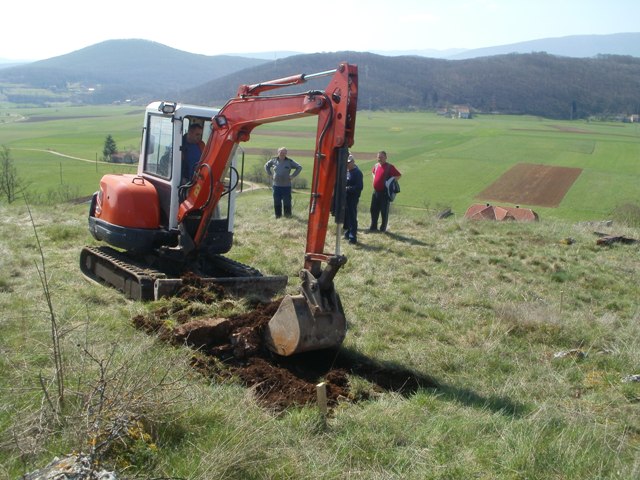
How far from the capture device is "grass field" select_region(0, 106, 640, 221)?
42781 mm

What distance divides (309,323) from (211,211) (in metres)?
3.00

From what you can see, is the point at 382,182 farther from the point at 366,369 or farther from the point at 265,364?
the point at 265,364

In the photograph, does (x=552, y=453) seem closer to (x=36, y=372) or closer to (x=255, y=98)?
(x=36, y=372)

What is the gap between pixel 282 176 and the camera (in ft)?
51.8

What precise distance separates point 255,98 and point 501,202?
34871 mm

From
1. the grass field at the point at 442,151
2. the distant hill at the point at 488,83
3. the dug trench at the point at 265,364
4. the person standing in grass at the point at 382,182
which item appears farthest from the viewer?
the distant hill at the point at 488,83

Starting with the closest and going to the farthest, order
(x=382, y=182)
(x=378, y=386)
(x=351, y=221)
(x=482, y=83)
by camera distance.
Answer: (x=378, y=386) → (x=351, y=221) → (x=382, y=182) → (x=482, y=83)

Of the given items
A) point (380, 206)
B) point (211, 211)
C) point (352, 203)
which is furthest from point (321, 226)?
point (380, 206)

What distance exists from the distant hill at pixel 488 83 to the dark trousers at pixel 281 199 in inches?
3599

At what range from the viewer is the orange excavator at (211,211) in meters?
6.77

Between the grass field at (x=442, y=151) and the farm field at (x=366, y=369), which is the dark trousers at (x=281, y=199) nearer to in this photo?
the farm field at (x=366, y=369)

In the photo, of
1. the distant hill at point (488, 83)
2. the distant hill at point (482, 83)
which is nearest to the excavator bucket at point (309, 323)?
the distant hill at point (482, 83)

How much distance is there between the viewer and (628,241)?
14.6 metres

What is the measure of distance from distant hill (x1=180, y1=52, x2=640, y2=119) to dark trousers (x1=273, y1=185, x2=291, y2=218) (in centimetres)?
9142
